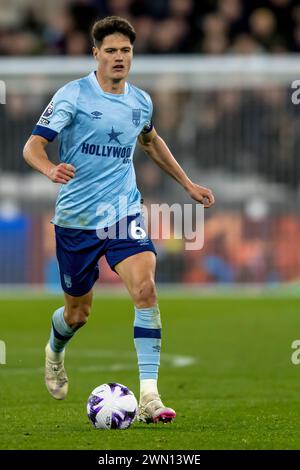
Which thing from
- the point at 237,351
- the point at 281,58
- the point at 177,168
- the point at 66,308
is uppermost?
the point at 281,58

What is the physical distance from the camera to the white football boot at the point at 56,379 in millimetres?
10406

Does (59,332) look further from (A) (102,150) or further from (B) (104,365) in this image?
(B) (104,365)

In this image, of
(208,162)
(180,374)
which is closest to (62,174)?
(180,374)

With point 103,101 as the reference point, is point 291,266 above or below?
below

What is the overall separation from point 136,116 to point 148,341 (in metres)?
1.63

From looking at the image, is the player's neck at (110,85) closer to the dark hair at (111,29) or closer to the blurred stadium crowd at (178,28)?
the dark hair at (111,29)

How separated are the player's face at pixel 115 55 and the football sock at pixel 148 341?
1.64m

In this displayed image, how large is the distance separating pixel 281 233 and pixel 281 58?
266 centimetres

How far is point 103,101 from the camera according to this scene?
9633 mm

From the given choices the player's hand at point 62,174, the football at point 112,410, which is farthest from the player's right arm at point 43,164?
the football at point 112,410
